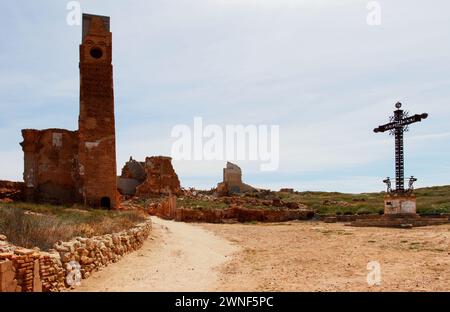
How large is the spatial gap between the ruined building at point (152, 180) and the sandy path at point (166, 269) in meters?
27.2

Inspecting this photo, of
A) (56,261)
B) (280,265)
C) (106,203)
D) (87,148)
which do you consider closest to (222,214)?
(106,203)

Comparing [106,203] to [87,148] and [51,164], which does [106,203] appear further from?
[51,164]

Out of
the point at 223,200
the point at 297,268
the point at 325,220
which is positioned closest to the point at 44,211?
the point at 297,268

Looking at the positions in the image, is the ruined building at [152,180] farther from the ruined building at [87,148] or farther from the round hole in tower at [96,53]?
the round hole in tower at [96,53]

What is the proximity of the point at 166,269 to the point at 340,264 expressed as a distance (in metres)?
4.99

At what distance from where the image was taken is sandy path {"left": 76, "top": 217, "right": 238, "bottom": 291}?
977cm

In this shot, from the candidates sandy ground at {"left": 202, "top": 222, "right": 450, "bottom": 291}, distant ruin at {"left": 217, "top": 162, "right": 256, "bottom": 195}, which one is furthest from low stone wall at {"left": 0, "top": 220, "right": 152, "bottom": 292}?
distant ruin at {"left": 217, "top": 162, "right": 256, "bottom": 195}

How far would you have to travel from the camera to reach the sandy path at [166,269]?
9766 mm

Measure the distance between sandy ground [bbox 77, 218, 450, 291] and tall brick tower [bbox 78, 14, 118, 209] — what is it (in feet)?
31.7

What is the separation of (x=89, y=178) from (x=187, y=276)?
18.5 meters

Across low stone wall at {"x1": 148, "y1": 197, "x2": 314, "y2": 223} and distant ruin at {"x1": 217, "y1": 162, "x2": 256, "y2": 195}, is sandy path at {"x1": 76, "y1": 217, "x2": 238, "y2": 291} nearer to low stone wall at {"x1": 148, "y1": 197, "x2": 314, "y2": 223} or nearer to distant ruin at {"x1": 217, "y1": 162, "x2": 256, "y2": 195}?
low stone wall at {"x1": 148, "y1": 197, "x2": 314, "y2": 223}

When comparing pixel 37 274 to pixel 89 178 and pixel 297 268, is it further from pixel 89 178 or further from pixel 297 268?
pixel 89 178

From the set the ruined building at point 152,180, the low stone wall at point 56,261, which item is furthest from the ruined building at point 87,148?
the ruined building at point 152,180
